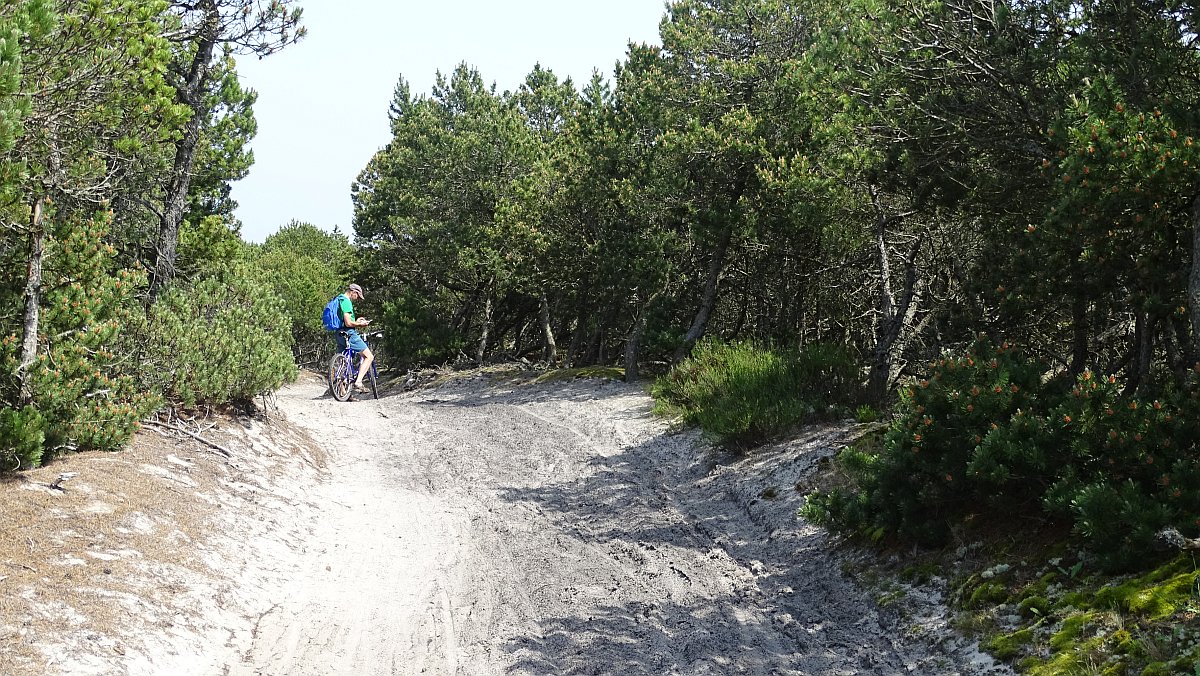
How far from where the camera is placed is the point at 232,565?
6.50m

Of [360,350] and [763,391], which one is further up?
[360,350]

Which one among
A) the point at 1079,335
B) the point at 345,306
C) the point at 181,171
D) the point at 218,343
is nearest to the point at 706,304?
the point at 345,306

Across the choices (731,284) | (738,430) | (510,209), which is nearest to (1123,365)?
(738,430)

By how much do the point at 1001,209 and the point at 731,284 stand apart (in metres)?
11.1

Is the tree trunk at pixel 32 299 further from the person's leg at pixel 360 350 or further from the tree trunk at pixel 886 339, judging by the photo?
the tree trunk at pixel 886 339

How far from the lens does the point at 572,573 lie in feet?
22.8

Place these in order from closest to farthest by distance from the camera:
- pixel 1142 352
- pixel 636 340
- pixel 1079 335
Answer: pixel 1142 352 < pixel 1079 335 < pixel 636 340

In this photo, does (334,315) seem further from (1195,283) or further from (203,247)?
(1195,283)

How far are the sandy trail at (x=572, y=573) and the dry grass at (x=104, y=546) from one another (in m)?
0.76

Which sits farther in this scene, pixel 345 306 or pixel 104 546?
pixel 345 306

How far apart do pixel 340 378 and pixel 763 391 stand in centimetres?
856

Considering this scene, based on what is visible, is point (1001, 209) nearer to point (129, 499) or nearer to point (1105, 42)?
point (1105, 42)

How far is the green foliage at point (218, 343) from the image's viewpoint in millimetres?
9281

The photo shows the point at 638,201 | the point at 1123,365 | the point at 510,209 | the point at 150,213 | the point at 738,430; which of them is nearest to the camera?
the point at 1123,365
